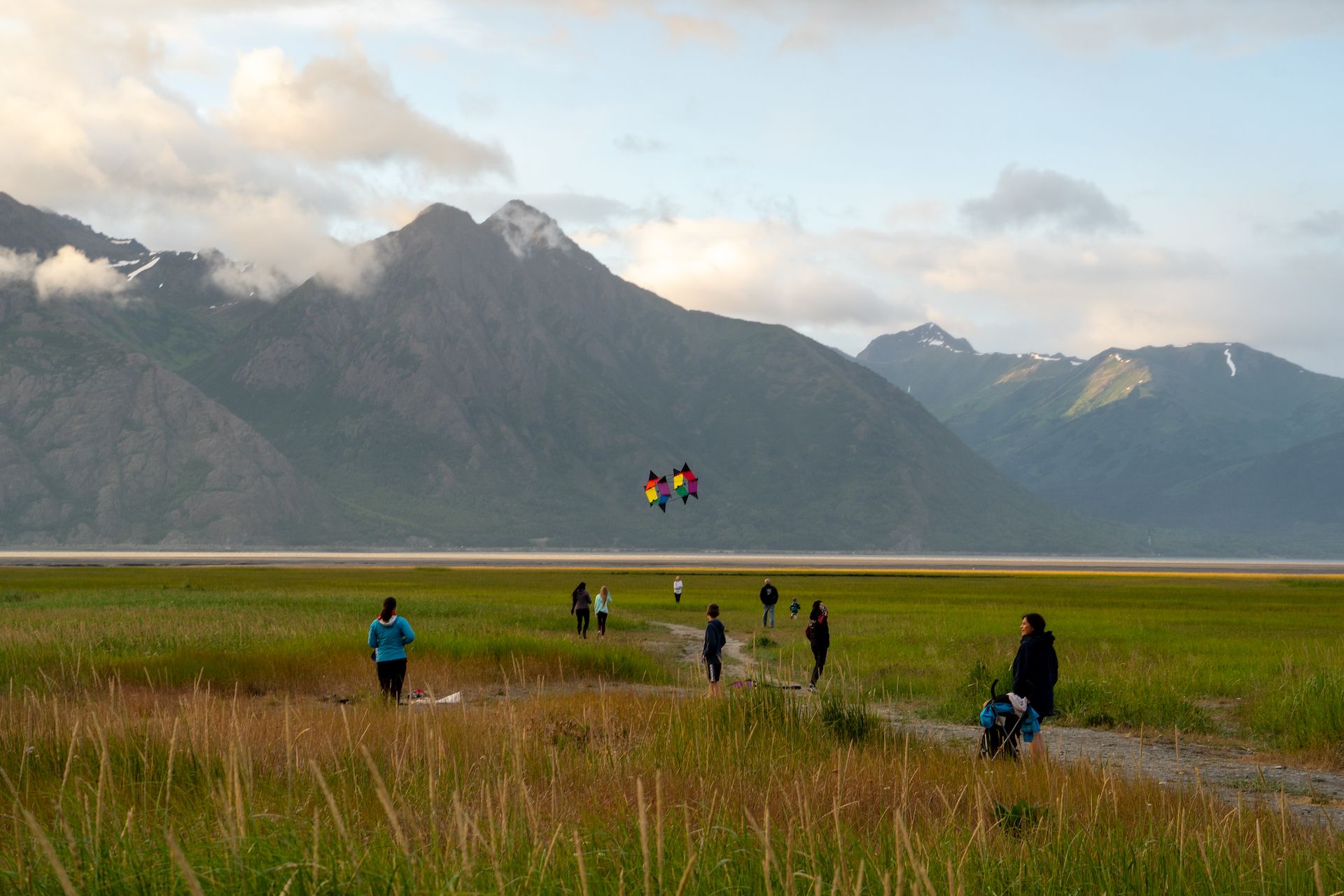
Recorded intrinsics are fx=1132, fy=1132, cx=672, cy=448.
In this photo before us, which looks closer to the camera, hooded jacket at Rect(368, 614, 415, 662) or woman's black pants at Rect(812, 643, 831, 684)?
hooded jacket at Rect(368, 614, 415, 662)

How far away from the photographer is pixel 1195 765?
44.0ft

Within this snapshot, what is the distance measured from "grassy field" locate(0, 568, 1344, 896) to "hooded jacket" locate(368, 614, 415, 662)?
1064 mm

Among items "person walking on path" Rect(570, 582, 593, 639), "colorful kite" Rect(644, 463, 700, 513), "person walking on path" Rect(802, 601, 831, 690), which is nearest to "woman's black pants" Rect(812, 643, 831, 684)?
"person walking on path" Rect(802, 601, 831, 690)

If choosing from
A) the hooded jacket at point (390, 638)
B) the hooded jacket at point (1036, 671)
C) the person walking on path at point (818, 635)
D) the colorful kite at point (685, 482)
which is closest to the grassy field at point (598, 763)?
the hooded jacket at point (390, 638)

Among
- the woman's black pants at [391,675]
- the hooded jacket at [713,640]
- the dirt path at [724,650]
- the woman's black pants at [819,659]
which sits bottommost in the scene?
the dirt path at [724,650]

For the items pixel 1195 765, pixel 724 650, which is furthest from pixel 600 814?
pixel 724 650

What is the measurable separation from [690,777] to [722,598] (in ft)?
185

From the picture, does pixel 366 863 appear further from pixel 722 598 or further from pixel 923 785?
pixel 722 598

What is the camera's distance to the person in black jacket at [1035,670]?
1402 centimetres

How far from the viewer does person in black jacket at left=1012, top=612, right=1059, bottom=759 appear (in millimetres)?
14023

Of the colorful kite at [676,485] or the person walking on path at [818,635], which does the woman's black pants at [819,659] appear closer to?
the person walking on path at [818,635]

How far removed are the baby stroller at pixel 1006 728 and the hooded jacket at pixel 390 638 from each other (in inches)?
374

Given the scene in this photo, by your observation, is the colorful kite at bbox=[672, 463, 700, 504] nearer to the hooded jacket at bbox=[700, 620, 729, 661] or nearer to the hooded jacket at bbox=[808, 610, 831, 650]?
the hooded jacket at bbox=[808, 610, 831, 650]

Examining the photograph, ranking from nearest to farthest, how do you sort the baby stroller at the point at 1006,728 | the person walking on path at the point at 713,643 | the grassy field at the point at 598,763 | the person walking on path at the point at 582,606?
1. the grassy field at the point at 598,763
2. the baby stroller at the point at 1006,728
3. the person walking on path at the point at 713,643
4. the person walking on path at the point at 582,606
